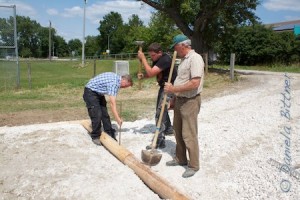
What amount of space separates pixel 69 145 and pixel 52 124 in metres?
1.61

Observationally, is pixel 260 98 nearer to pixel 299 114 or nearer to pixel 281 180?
pixel 299 114

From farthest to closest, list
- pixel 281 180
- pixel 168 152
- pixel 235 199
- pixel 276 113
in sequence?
1. pixel 276 113
2. pixel 168 152
3. pixel 281 180
4. pixel 235 199

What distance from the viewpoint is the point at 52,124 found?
23.8 feet

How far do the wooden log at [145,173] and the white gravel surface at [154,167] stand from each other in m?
0.08

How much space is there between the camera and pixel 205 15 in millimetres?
18125

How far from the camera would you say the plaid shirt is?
17.9 ft

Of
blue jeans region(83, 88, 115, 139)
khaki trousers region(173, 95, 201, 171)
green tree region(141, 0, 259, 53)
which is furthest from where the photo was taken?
green tree region(141, 0, 259, 53)

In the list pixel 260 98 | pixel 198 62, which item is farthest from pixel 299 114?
pixel 198 62

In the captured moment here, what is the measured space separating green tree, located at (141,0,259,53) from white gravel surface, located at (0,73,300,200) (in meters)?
11.3

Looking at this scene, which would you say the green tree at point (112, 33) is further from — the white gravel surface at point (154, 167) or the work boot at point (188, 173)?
the work boot at point (188, 173)

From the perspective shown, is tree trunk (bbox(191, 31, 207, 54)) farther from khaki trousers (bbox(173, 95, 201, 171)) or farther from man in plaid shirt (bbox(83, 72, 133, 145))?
khaki trousers (bbox(173, 95, 201, 171))

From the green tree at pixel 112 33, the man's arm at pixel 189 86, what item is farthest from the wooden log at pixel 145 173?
the green tree at pixel 112 33

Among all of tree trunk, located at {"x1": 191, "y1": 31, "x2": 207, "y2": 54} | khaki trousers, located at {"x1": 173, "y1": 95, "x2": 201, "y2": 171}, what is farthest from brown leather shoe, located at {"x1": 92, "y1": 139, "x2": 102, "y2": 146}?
tree trunk, located at {"x1": 191, "y1": 31, "x2": 207, "y2": 54}

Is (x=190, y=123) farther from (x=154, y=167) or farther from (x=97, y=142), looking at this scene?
(x=97, y=142)
